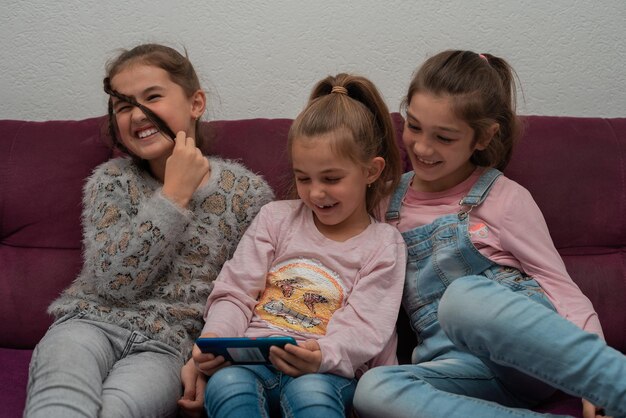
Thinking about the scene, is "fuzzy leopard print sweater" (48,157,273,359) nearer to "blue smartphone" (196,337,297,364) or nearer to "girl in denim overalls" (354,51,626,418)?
"blue smartphone" (196,337,297,364)

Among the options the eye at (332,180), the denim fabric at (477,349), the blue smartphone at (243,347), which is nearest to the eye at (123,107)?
the eye at (332,180)

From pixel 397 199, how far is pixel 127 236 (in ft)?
1.93

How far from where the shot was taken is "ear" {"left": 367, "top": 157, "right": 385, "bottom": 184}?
151 centimetres

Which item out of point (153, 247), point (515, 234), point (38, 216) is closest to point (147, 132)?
point (153, 247)

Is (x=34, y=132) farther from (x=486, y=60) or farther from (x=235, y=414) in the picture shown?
(x=486, y=60)

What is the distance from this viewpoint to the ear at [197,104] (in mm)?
1652

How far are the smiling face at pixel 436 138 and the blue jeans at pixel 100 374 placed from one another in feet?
2.14

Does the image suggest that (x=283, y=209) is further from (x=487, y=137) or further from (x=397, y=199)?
(x=487, y=137)

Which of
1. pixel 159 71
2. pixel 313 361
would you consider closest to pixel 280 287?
pixel 313 361

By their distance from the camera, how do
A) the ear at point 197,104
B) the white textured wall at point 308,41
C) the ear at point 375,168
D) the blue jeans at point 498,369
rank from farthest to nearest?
the white textured wall at point 308,41, the ear at point 197,104, the ear at point 375,168, the blue jeans at point 498,369

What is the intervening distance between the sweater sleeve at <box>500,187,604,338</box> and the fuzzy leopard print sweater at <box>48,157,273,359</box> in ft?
1.81

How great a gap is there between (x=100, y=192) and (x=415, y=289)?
2.31 feet

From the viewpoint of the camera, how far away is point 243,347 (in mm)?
1251

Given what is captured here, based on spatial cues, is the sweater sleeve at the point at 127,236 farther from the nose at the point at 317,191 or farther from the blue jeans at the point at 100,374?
the nose at the point at 317,191
